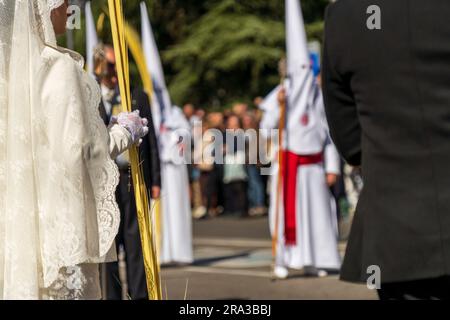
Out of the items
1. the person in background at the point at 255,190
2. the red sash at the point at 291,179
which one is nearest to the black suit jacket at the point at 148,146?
the red sash at the point at 291,179

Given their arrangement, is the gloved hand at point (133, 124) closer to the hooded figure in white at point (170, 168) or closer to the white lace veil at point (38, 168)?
the white lace veil at point (38, 168)

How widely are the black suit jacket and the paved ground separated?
855 mm

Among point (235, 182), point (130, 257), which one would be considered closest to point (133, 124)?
point (130, 257)

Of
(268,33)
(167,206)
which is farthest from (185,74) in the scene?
(167,206)

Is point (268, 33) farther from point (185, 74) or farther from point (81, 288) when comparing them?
point (81, 288)

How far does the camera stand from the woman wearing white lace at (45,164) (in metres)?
4.11

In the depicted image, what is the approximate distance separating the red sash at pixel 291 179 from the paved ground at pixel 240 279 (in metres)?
0.57

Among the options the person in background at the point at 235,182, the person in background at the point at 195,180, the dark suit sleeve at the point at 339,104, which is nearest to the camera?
the dark suit sleeve at the point at 339,104

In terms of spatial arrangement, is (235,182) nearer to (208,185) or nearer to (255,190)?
(255,190)

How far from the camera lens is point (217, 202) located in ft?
73.3

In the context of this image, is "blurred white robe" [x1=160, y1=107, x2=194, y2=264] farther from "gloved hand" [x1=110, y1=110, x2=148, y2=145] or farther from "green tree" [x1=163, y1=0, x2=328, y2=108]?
"green tree" [x1=163, y1=0, x2=328, y2=108]
